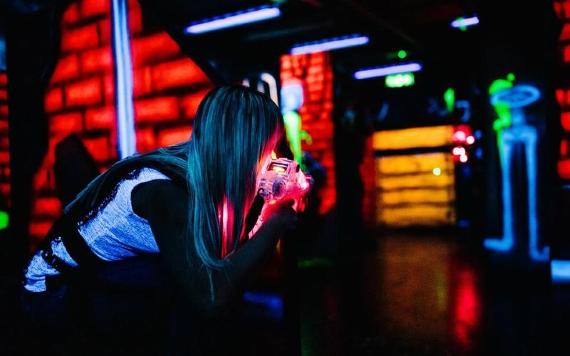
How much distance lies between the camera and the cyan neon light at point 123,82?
2848 millimetres

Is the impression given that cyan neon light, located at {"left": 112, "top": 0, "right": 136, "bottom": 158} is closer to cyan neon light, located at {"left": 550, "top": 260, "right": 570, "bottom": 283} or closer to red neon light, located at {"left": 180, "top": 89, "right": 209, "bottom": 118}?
red neon light, located at {"left": 180, "top": 89, "right": 209, "bottom": 118}

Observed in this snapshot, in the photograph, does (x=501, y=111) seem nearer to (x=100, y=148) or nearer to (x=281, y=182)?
(x=100, y=148)

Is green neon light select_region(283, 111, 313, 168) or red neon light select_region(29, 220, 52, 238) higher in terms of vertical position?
green neon light select_region(283, 111, 313, 168)

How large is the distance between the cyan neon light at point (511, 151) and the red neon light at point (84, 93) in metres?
3.48

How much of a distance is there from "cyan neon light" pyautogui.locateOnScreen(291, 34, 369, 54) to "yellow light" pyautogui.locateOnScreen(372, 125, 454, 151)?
4081 millimetres

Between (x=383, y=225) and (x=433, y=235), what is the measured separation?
131 centimetres

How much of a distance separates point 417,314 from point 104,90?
8.28 feet

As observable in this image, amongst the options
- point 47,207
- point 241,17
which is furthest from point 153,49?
point 241,17

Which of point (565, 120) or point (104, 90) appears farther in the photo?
point (565, 120)

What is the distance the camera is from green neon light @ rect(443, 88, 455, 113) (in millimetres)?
9656

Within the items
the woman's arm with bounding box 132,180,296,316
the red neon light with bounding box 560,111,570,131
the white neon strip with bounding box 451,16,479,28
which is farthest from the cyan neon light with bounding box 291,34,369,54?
the woman's arm with bounding box 132,180,296,316

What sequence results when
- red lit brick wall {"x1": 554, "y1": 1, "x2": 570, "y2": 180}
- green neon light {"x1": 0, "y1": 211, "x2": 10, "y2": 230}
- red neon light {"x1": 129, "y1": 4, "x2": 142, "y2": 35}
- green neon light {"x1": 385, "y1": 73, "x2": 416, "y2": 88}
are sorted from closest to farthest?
red neon light {"x1": 129, "y1": 4, "x2": 142, "y2": 35}
red lit brick wall {"x1": 554, "y1": 1, "x2": 570, "y2": 180}
green neon light {"x1": 0, "y1": 211, "x2": 10, "y2": 230}
green neon light {"x1": 385, "y1": 73, "x2": 416, "y2": 88}

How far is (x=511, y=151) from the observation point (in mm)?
4516

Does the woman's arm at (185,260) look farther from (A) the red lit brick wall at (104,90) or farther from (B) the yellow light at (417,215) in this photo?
(B) the yellow light at (417,215)
